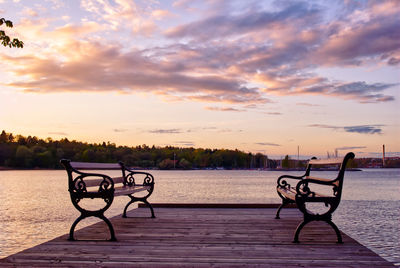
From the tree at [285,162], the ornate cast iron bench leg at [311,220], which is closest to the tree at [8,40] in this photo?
the ornate cast iron bench leg at [311,220]

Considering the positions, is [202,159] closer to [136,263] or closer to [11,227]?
[11,227]

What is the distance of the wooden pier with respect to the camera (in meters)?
4.71

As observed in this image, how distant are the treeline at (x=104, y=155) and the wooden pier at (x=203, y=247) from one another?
127499mm

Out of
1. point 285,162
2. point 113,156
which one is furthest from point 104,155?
point 285,162

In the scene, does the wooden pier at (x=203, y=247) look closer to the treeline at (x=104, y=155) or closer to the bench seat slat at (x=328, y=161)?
the bench seat slat at (x=328, y=161)

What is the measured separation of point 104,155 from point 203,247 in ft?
450

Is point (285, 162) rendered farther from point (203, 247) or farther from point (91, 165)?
point (203, 247)

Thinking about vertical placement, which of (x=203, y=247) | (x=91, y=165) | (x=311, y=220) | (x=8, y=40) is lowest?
(x=203, y=247)

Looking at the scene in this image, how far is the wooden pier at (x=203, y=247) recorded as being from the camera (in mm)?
4711

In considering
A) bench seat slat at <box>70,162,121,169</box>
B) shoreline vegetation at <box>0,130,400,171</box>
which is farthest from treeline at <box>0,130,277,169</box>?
bench seat slat at <box>70,162,121,169</box>

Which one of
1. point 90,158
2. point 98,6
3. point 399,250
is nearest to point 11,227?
point 98,6

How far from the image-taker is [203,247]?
18.0 ft

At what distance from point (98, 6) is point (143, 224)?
10.6 metres

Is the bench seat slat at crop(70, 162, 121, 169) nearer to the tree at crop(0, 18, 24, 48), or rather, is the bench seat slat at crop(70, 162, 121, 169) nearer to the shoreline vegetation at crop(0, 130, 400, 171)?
the tree at crop(0, 18, 24, 48)
